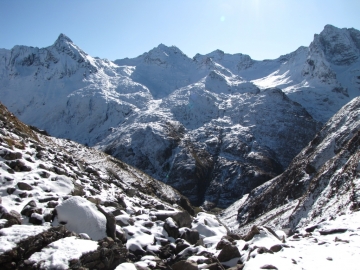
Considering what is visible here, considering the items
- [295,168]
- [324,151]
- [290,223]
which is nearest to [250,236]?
[290,223]

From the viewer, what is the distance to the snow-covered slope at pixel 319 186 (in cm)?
3665

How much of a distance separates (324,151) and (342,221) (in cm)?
6508

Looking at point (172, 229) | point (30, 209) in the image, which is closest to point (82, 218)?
point (30, 209)

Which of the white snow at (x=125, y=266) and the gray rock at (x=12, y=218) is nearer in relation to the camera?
the white snow at (x=125, y=266)

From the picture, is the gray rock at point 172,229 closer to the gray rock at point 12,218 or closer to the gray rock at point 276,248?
the gray rock at point 276,248

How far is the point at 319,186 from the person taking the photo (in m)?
49.9

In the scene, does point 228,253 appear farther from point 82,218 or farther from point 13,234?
point 13,234

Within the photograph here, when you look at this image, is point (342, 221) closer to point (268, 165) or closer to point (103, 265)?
point (103, 265)

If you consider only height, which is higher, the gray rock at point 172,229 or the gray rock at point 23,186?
the gray rock at point 23,186

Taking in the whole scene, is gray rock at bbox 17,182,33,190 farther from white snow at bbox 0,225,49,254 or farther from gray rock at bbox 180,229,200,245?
gray rock at bbox 180,229,200,245

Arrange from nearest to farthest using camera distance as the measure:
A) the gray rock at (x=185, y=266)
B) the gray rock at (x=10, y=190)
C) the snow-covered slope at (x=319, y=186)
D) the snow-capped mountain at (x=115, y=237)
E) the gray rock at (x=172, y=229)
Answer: the snow-capped mountain at (x=115, y=237)
the gray rock at (x=185, y=266)
the gray rock at (x=10, y=190)
the gray rock at (x=172, y=229)
the snow-covered slope at (x=319, y=186)

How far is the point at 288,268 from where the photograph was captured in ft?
41.6

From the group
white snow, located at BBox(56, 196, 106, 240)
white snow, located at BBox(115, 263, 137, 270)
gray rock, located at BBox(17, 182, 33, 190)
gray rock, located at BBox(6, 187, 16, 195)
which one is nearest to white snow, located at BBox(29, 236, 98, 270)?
white snow, located at BBox(115, 263, 137, 270)

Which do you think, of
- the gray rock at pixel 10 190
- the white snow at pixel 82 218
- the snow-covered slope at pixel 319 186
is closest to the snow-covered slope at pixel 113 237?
the white snow at pixel 82 218
